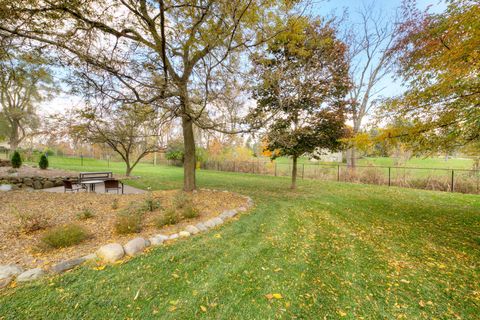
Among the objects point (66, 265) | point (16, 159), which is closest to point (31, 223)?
point (66, 265)

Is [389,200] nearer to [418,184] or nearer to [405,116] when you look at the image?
[405,116]

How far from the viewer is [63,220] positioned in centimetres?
389

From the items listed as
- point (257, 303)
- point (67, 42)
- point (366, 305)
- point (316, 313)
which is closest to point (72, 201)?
point (67, 42)

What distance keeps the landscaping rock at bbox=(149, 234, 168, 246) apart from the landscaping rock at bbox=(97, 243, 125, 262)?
1.48 feet

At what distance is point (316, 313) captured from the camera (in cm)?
192

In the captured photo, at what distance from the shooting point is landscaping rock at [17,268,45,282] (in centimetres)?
208

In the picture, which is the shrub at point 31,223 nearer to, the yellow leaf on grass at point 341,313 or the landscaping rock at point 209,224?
the landscaping rock at point 209,224

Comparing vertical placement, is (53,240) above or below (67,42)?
below

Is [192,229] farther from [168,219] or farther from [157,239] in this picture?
[157,239]

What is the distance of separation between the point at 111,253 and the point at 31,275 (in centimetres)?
73

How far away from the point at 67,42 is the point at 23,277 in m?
4.35

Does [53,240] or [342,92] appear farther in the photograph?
[342,92]

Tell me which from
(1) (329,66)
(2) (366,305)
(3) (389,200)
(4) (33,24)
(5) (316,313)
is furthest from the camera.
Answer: (3) (389,200)

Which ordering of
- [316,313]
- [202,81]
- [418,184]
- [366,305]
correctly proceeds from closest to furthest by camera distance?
[316,313]
[366,305]
[202,81]
[418,184]
